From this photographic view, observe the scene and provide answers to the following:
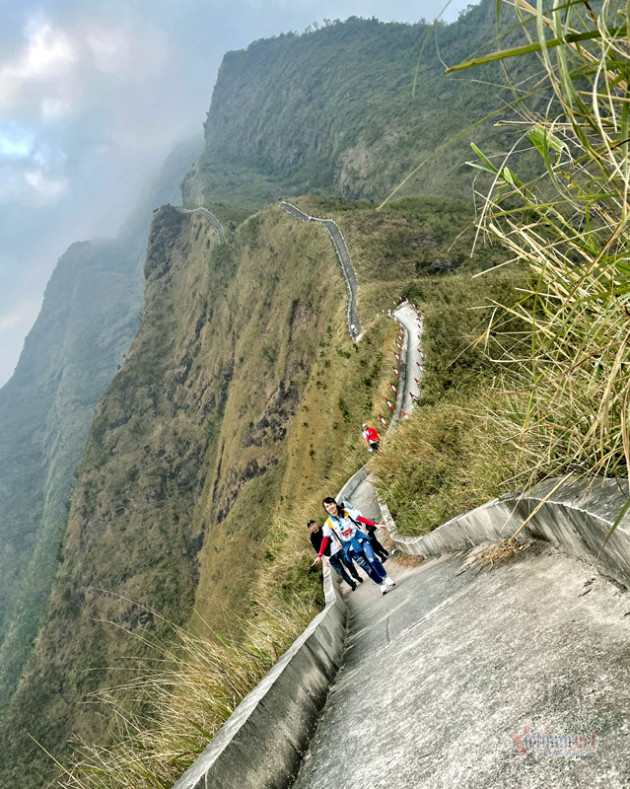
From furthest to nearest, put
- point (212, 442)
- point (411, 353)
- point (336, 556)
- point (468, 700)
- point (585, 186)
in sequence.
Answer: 1. point (212, 442)
2. point (411, 353)
3. point (336, 556)
4. point (468, 700)
5. point (585, 186)

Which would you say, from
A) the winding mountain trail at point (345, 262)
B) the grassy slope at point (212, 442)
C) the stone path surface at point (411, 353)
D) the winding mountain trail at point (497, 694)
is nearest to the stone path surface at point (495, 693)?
the winding mountain trail at point (497, 694)

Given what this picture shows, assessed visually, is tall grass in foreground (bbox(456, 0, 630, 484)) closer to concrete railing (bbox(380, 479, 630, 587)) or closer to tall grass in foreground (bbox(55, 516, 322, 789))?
concrete railing (bbox(380, 479, 630, 587))

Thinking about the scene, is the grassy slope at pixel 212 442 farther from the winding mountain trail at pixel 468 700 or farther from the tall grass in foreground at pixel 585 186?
the tall grass in foreground at pixel 585 186

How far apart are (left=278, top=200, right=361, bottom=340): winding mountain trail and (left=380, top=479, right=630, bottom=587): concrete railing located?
37.8 metres

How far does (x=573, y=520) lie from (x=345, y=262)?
60.7m

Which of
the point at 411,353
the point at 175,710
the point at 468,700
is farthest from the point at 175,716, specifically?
the point at 411,353

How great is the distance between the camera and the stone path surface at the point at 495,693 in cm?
223

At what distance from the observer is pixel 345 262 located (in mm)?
62031

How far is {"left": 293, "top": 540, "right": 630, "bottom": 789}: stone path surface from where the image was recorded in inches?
87.7

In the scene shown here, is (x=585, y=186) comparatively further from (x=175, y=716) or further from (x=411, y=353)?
(x=411, y=353)

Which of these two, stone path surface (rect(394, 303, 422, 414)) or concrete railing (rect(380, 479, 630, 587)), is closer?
concrete railing (rect(380, 479, 630, 587))

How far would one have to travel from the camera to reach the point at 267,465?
65188 millimetres

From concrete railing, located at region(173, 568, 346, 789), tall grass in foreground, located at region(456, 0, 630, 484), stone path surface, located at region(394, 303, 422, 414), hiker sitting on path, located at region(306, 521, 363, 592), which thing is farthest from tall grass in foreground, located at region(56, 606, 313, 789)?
stone path surface, located at region(394, 303, 422, 414)

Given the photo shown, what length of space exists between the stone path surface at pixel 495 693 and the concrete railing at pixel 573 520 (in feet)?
0.37
